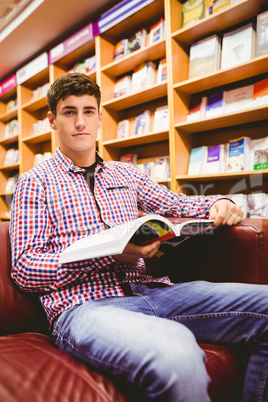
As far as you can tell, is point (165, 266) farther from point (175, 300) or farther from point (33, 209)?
point (33, 209)

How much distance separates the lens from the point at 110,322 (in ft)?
2.23

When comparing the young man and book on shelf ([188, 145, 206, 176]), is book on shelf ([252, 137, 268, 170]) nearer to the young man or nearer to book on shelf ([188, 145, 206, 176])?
book on shelf ([188, 145, 206, 176])

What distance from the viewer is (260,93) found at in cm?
199

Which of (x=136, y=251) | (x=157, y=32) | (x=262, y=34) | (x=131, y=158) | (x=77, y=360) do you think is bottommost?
(x=77, y=360)

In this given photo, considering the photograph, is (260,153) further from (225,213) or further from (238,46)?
(225,213)

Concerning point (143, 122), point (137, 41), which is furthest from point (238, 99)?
point (137, 41)

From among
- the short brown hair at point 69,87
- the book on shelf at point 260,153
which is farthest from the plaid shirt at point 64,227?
the book on shelf at point 260,153

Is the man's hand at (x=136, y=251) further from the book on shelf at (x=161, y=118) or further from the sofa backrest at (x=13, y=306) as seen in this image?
the book on shelf at (x=161, y=118)

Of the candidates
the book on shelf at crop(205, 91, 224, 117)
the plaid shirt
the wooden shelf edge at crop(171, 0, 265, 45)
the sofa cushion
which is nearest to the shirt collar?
the plaid shirt

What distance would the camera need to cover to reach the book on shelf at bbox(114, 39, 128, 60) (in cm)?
266

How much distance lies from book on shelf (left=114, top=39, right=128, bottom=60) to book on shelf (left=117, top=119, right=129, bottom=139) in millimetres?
593

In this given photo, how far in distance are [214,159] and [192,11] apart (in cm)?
114

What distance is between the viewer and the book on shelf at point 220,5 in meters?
1.97

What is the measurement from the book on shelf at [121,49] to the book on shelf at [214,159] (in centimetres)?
125
